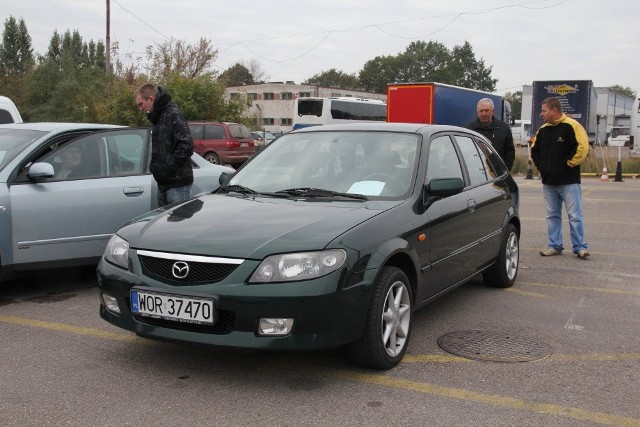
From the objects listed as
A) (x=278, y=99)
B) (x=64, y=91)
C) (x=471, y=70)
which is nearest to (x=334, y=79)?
(x=471, y=70)

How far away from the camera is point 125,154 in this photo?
6.44m

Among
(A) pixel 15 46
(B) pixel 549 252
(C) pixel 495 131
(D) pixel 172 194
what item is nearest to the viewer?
(D) pixel 172 194

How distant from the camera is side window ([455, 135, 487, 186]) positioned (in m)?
5.73

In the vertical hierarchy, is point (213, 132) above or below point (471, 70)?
below

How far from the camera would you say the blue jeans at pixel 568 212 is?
7895 mm

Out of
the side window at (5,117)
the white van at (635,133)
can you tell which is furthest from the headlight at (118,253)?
the white van at (635,133)

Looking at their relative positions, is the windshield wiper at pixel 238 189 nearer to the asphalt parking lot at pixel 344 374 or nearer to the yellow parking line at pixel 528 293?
the asphalt parking lot at pixel 344 374

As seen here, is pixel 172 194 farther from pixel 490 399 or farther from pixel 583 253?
pixel 583 253

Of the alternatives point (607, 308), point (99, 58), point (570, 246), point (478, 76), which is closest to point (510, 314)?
point (607, 308)

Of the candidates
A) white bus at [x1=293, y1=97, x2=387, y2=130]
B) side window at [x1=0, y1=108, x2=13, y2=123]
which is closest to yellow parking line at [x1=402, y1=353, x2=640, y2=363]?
side window at [x1=0, y1=108, x2=13, y2=123]

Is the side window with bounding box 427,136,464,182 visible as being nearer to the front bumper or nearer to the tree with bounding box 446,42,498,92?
the front bumper

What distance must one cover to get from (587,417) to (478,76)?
13862 centimetres

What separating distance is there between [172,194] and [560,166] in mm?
4485

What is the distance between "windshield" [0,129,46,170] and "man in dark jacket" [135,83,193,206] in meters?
0.98
